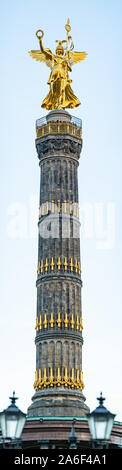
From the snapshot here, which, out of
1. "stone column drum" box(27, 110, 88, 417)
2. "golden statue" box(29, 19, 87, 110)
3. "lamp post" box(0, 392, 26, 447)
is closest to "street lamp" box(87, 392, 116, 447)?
"lamp post" box(0, 392, 26, 447)

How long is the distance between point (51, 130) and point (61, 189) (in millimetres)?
4982

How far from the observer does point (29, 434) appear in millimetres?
38469

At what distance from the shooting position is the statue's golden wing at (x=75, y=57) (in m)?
52.1

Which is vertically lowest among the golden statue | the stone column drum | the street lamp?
the street lamp

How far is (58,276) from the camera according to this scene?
149 ft

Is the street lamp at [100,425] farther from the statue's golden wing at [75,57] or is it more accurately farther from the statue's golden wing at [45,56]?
the statue's golden wing at [75,57]

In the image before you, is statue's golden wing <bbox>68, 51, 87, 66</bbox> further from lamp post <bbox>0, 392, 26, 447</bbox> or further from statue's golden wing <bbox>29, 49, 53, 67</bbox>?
lamp post <bbox>0, 392, 26, 447</bbox>

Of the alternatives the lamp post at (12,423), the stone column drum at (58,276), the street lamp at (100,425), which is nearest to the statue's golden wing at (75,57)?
the stone column drum at (58,276)

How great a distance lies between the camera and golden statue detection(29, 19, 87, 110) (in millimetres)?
51156

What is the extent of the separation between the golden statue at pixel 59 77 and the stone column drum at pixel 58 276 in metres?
0.96

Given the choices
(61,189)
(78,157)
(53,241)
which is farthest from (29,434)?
(78,157)

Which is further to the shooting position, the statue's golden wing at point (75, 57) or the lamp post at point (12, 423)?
the statue's golden wing at point (75, 57)
